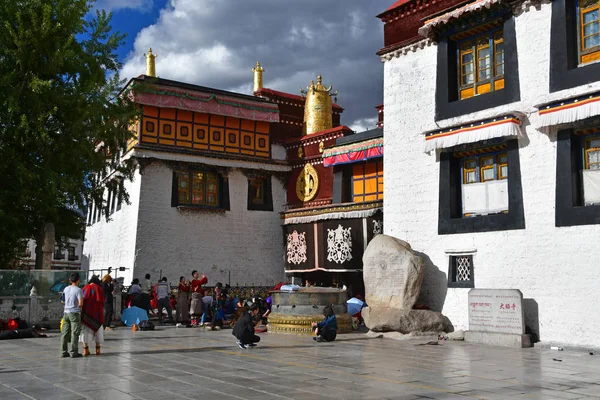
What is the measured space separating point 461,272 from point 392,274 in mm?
1743

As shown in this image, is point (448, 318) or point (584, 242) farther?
point (448, 318)

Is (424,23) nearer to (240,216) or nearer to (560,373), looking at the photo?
(560,373)

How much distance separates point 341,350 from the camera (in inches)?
479

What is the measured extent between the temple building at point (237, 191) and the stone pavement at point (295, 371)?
32.3 ft

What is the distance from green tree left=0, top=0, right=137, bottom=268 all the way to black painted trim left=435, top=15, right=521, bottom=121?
1074 cm

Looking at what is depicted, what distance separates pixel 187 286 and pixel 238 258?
752 cm

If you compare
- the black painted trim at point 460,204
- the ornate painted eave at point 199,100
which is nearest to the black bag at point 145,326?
the black painted trim at point 460,204

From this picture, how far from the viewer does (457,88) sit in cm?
1578

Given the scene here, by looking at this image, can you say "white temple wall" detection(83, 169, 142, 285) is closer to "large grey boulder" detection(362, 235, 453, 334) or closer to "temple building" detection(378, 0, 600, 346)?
"temple building" detection(378, 0, 600, 346)

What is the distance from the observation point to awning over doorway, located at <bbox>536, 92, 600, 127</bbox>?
12.2 m

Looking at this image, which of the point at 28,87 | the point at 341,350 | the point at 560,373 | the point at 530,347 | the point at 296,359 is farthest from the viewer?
the point at 28,87

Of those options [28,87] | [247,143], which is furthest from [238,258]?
[28,87]

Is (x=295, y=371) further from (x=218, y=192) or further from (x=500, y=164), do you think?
(x=218, y=192)

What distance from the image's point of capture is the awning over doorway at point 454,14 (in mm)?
14438
